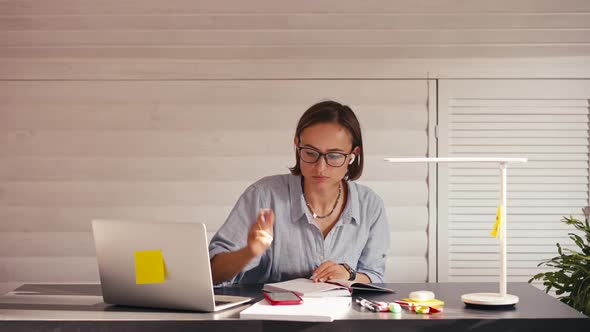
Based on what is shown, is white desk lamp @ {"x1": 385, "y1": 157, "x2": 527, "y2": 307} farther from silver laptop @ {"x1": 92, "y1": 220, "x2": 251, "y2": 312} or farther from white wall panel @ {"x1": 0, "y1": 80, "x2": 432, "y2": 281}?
white wall panel @ {"x1": 0, "y1": 80, "x2": 432, "y2": 281}

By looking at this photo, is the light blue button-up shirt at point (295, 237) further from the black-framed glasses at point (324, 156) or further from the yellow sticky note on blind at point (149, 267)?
the yellow sticky note on blind at point (149, 267)

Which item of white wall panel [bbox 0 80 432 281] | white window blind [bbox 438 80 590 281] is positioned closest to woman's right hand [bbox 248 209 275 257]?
white wall panel [bbox 0 80 432 281]

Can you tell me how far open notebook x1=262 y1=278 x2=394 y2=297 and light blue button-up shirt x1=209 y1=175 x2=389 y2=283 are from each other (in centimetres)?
32

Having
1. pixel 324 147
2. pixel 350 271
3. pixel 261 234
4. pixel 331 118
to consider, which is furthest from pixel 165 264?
Answer: pixel 331 118

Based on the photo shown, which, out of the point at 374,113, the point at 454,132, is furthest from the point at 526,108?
the point at 374,113

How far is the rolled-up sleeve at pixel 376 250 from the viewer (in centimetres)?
311


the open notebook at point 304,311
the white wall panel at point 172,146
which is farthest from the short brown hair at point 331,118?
the white wall panel at point 172,146

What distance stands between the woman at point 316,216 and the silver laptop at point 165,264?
21.4 inches

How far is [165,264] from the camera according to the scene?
231 centimetres

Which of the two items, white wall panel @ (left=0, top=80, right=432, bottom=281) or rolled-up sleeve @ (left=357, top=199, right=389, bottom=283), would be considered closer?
rolled-up sleeve @ (left=357, top=199, right=389, bottom=283)

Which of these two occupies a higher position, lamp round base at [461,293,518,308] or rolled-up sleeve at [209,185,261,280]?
rolled-up sleeve at [209,185,261,280]

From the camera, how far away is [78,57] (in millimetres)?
4379

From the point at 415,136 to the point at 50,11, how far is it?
2164mm

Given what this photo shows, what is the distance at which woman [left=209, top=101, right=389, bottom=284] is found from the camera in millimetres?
2998
